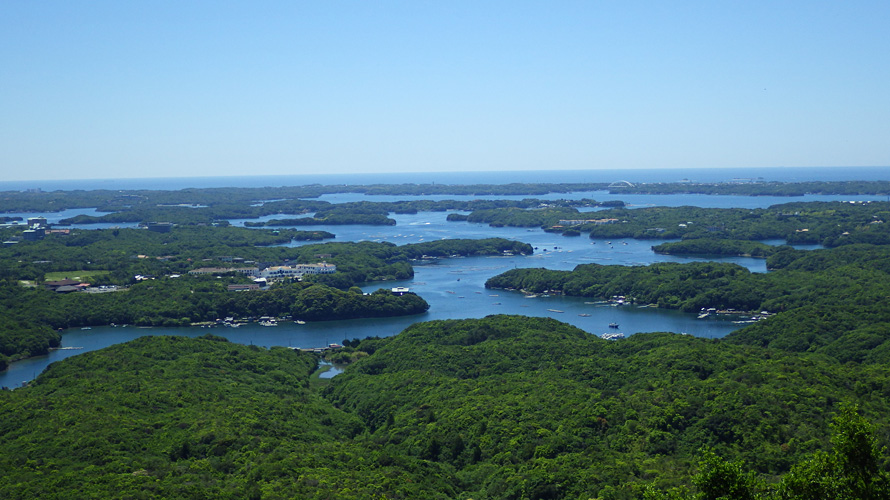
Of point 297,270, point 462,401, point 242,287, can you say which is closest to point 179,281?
point 242,287

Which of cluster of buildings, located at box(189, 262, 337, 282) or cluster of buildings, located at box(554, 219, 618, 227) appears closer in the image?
cluster of buildings, located at box(189, 262, 337, 282)

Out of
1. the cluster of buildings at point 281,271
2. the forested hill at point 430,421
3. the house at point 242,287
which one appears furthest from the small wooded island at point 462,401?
the cluster of buildings at point 281,271

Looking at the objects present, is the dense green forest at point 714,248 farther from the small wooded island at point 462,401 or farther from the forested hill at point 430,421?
the forested hill at point 430,421

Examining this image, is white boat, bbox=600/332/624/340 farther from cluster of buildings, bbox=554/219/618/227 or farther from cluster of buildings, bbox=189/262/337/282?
cluster of buildings, bbox=554/219/618/227

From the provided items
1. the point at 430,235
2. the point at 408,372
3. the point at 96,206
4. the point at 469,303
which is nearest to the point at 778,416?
the point at 408,372

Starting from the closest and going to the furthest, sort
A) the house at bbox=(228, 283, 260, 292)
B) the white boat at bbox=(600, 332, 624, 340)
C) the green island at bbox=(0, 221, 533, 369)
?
the white boat at bbox=(600, 332, 624, 340) < the green island at bbox=(0, 221, 533, 369) < the house at bbox=(228, 283, 260, 292)

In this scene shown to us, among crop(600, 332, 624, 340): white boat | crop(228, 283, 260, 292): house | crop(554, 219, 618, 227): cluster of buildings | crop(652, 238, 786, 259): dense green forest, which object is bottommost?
crop(600, 332, 624, 340): white boat

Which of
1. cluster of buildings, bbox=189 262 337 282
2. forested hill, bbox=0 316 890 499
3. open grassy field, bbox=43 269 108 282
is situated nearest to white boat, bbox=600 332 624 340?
forested hill, bbox=0 316 890 499
